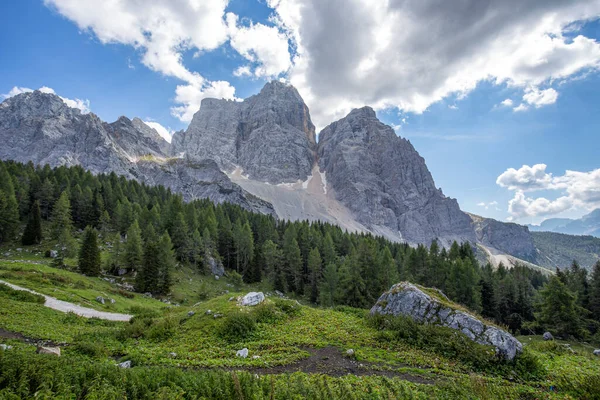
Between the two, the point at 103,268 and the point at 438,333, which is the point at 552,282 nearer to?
the point at 438,333

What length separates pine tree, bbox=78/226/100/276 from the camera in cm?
4194

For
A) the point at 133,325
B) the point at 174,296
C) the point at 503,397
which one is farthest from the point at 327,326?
the point at 174,296

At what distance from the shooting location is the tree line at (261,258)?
44688 mm

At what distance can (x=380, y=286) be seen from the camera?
157ft

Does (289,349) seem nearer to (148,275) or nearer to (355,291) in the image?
(355,291)

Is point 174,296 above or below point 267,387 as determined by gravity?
below

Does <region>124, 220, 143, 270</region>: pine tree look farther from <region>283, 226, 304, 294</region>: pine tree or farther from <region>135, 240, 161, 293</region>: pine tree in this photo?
<region>283, 226, 304, 294</region>: pine tree

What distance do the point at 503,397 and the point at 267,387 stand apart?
9.37m

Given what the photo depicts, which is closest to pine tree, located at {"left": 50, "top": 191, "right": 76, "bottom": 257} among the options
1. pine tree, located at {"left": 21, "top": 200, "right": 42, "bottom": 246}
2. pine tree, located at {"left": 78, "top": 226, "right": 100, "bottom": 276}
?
pine tree, located at {"left": 21, "top": 200, "right": 42, "bottom": 246}

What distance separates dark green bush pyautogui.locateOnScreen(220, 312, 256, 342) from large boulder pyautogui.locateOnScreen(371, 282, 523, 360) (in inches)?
416

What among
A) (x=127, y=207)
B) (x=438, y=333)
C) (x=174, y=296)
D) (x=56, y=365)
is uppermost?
(x=127, y=207)

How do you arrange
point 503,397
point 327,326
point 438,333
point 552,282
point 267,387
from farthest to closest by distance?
point 552,282 < point 327,326 < point 438,333 < point 503,397 < point 267,387

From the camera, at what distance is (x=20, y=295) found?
23.5 m

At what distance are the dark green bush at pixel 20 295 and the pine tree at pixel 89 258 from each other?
1921 centimetres
